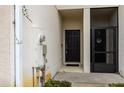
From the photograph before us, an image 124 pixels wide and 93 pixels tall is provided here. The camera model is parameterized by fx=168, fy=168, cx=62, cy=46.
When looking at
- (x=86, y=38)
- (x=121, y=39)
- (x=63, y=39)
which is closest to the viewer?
(x=121, y=39)

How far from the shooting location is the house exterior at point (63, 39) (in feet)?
7.93

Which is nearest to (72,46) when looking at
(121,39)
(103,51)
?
(103,51)

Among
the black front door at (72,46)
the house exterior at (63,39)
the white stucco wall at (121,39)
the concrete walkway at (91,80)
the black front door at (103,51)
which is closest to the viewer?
the house exterior at (63,39)

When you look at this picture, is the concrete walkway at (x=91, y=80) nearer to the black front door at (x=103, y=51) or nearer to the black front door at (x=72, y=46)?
the black front door at (x=103, y=51)

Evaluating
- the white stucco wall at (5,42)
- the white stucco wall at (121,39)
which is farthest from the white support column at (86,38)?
the white stucco wall at (5,42)

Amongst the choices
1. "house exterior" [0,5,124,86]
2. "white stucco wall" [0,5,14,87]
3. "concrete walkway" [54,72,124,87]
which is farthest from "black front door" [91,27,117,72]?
"white stucco wall" [0,5,14,87]

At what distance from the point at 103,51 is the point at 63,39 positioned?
288cm

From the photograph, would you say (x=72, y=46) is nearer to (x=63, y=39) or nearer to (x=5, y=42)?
(x=63, y=39)

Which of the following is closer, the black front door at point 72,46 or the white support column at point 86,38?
the white support column at point 86,38

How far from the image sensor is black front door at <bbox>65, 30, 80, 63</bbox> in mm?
9484

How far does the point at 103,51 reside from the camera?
7246 millimetres

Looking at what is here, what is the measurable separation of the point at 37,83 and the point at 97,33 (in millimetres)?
4427
